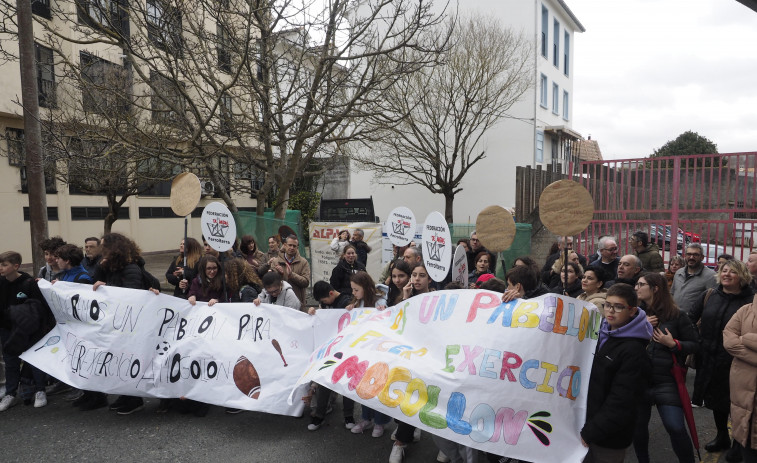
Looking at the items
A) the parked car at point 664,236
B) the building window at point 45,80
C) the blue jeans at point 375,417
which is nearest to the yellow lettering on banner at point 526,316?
the blue jeans at point 375,417

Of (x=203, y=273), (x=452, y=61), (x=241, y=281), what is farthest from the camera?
(x=452, y=61)

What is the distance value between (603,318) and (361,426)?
2396mm

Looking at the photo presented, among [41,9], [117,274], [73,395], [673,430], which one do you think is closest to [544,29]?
[41,9]

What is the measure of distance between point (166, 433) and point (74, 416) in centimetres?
115

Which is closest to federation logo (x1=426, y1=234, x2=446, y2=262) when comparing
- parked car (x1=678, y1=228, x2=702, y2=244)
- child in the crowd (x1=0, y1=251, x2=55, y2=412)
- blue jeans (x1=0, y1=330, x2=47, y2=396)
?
child in the crowd (x1=0, y1=251, x2=55, y2=412)

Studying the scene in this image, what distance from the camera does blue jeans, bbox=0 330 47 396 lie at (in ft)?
17.2

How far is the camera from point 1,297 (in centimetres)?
517

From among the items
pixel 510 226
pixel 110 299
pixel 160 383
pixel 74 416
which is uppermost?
pixel 510 226

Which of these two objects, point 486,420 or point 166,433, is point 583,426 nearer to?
point 486,420

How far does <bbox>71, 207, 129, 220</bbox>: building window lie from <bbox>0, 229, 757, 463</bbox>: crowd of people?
16.2 meters

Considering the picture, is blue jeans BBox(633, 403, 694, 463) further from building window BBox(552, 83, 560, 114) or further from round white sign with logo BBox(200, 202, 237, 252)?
building window BBox(552, 83, 560, 114)

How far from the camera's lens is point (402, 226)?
8133mm

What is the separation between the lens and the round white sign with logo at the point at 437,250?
5.50m

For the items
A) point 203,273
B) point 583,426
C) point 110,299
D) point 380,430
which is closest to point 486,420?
point 583,426
